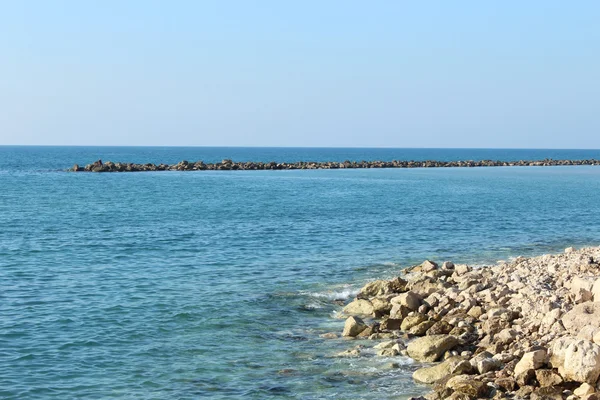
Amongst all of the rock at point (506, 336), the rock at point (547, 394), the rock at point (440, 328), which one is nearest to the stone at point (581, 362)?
the rock at point (547, 394)

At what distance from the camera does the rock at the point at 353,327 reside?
21203 millimetres

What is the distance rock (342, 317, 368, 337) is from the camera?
2120cm

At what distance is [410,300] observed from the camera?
23.0 metres

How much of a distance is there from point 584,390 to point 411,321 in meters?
7.47

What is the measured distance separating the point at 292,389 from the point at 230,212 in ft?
129

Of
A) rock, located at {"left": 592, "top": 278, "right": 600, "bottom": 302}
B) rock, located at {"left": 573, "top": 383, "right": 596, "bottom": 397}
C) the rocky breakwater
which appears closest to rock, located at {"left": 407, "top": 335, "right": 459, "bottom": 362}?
the rocky breakwater

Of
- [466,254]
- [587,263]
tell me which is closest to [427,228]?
[466,254]

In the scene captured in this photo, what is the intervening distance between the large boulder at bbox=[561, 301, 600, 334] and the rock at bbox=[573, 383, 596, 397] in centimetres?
317

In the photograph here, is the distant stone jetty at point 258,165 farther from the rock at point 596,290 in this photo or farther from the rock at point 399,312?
the rock at point 596,290

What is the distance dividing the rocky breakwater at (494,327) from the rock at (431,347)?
3 centimetres

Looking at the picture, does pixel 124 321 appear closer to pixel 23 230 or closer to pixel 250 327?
pixel 250 327

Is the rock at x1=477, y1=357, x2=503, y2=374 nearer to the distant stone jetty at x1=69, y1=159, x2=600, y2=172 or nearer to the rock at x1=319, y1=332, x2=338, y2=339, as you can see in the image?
the rock at x1=319, y1=332, x2=338, y2=339

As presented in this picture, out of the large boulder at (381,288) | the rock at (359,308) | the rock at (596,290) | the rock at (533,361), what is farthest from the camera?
the large boulder at (381,288)

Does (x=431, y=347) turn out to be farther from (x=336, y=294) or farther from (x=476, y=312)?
(x=336, y=294)
